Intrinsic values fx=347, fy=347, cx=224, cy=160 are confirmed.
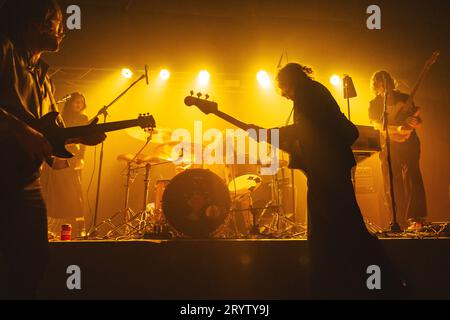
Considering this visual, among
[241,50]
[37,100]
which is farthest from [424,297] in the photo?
[241,50]

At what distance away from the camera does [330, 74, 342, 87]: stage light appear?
8.12m

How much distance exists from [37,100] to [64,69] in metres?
5.86

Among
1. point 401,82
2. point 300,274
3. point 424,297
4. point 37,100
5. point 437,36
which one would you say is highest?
point 437,36

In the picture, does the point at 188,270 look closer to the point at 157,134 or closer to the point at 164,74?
the point at 157,134

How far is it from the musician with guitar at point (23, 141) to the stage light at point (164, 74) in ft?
17.3

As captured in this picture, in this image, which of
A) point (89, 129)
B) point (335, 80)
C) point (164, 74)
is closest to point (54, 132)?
point (89, 129)

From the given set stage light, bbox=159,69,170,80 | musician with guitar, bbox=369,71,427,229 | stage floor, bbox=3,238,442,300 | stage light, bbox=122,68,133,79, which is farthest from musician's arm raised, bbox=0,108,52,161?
stage light, bbox=159,69,170,80

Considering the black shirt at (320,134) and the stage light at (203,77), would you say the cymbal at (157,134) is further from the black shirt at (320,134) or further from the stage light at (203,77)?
the stage light at (203,77)

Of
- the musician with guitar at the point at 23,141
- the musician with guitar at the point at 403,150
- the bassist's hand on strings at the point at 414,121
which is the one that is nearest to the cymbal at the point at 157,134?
the musician with guitar at the point at 23,141

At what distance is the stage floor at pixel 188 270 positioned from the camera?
9.47ft

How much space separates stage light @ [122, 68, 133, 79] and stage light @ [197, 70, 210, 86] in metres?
1.54

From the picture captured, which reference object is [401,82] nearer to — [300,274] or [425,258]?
[425,258]

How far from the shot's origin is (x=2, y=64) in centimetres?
215

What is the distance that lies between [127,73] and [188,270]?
19.2 feet
